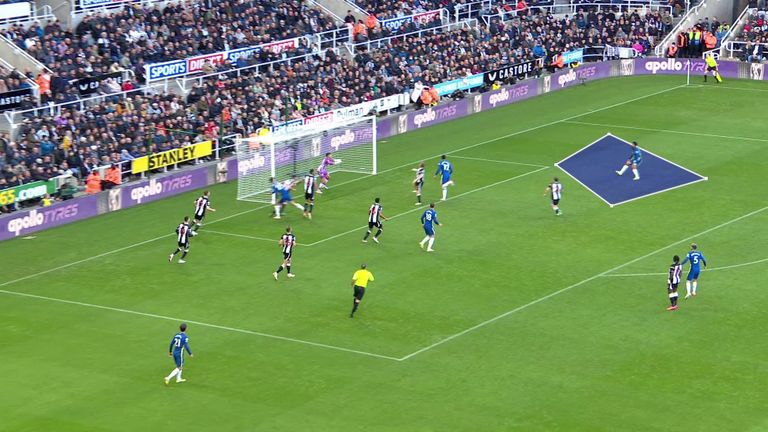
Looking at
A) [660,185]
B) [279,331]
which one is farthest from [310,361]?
[660,185]

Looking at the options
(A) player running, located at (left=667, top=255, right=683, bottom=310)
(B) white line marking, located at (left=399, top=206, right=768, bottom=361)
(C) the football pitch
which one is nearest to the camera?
(C) the football pitch

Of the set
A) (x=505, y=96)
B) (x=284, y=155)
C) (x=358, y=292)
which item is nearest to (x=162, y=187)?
(x=284, y=155)

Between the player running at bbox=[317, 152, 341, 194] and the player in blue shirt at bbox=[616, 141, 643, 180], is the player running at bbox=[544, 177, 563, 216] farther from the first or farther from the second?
the player running at bbox=[317, 152, 341, 194]

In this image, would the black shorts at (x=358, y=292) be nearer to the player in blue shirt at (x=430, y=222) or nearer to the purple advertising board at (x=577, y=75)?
the player in blue shirt at (x=430, y=222)

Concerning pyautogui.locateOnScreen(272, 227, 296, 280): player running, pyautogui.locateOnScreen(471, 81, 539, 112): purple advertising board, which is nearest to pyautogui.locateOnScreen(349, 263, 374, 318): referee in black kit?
pyautogui.locateOnScreen(272, 227, 296, 280): player running

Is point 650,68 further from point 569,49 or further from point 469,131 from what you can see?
point 469,131

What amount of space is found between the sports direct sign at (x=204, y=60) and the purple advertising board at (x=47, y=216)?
12.4 metres

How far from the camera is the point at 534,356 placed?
133 feet

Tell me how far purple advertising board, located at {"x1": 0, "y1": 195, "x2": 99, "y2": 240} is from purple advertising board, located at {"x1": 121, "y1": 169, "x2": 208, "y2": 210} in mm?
1593

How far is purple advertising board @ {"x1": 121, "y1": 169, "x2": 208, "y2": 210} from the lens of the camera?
5900cm

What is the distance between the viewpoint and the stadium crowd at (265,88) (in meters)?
59.6

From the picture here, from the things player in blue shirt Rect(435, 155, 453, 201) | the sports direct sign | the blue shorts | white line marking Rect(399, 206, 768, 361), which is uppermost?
the sports direct sign

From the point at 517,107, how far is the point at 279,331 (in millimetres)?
39664

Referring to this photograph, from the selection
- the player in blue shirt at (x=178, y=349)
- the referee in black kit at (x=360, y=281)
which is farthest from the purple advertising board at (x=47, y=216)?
the player in blue shirt at (x=178, y=349)
